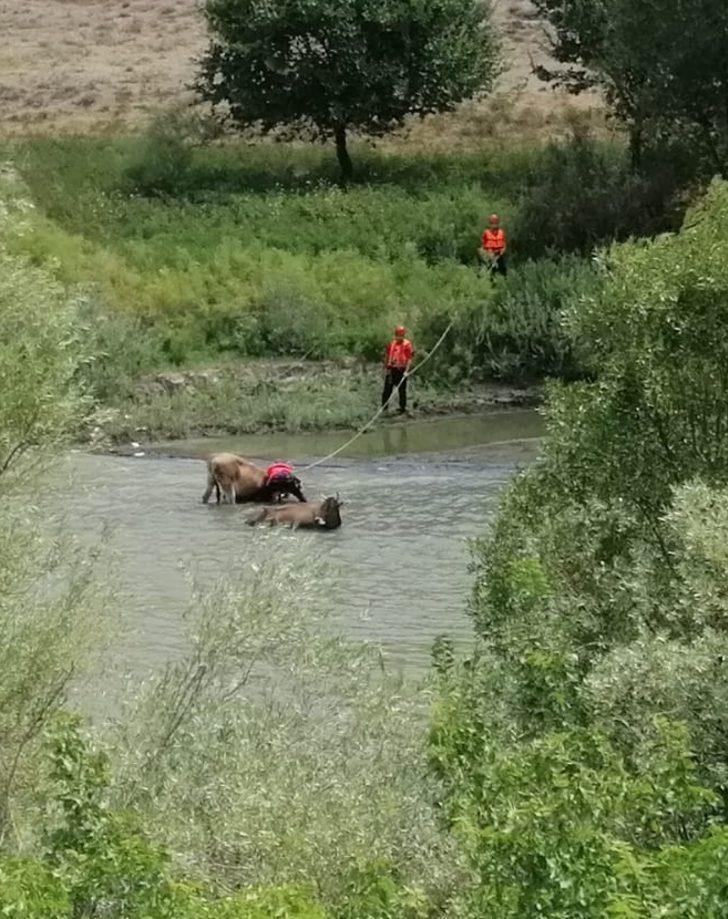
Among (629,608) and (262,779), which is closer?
(262,779)

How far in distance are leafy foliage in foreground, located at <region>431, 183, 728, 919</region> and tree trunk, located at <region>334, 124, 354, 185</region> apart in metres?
32.2

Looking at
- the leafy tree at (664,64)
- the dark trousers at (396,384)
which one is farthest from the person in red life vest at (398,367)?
the leafy tree at (664,64)

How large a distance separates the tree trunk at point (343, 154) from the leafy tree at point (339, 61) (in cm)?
3

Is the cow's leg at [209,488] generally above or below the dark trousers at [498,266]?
below

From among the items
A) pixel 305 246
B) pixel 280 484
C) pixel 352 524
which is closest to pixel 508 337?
pixel 305 246

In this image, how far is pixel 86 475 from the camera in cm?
2883

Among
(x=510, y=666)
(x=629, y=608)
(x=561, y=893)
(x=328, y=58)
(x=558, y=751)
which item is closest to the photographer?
(x=561, y=893)

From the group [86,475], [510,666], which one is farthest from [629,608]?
[86,475]

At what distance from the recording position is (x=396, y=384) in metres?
34.6

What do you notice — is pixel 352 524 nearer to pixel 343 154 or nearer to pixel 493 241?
pixel 493 241

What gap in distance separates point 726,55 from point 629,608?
28205mm

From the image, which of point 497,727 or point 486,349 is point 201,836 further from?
point 486,349

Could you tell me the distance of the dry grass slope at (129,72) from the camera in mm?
51875

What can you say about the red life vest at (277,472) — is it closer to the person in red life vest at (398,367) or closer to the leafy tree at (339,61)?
the person in red life vest at (398,367)
